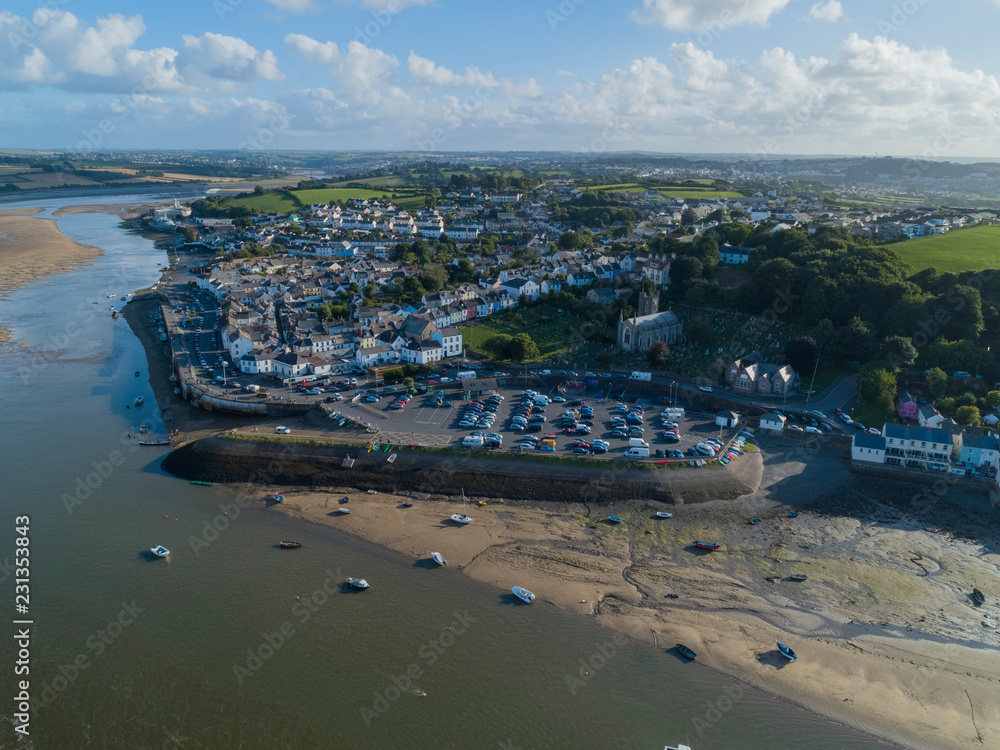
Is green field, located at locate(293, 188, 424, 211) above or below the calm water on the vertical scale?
above

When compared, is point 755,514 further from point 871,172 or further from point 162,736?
point 871,172

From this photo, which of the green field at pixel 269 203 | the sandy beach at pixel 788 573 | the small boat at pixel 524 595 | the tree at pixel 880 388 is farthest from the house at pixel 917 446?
the green field at pixel 269 203

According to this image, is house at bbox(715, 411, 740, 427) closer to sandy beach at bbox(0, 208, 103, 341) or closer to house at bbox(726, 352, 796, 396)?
house at bbox(726, 352, 796, 396)

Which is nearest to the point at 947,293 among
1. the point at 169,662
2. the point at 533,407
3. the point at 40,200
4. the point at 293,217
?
the point at 533,407

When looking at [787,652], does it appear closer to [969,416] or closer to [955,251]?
[969,416]

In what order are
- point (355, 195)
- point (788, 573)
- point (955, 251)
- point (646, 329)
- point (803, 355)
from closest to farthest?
point (788, 573) < point (803, 355) < point (646, 329) < point (955, 251) < point (355, 195)

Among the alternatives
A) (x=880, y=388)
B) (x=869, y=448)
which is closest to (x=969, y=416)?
(x=880, y=388)

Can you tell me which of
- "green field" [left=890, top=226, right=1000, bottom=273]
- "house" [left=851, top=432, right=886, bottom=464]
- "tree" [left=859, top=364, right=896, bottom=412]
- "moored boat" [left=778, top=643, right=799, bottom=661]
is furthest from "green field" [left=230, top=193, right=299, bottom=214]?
"moored boat" [left=778, top=643, right=799, bottom=661]
